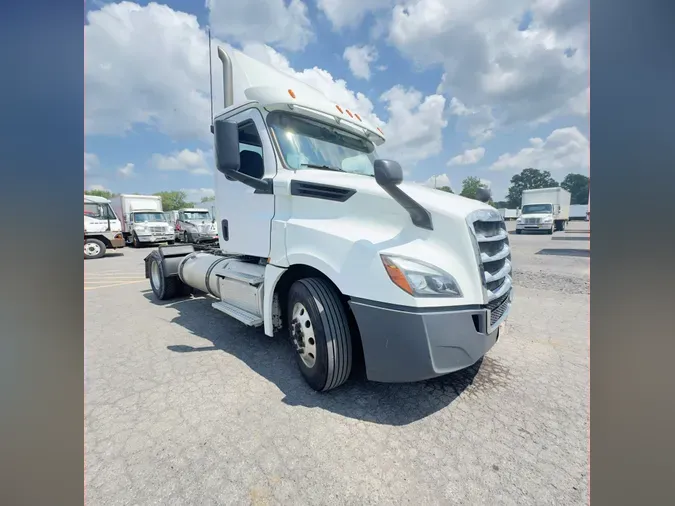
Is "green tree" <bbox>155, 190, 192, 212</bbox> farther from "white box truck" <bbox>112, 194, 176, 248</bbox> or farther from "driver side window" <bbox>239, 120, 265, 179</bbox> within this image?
"driver side window" <bbox>239, 120, 265, 179</bbox>

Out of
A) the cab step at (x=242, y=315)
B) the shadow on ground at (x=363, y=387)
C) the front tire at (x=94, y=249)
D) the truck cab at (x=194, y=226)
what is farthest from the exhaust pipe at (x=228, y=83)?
the truck cab at (x=194, y=226)

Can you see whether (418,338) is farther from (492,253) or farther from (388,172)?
(388,172)

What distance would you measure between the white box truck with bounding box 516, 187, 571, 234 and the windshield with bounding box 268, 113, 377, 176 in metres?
26.7

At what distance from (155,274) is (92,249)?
418 inches

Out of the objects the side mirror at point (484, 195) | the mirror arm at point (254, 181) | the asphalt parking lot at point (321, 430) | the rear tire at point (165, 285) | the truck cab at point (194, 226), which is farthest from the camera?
the truck cab at point (194, 226)

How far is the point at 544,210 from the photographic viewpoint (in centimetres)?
2517

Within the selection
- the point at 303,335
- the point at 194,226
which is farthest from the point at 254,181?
the point at 194,226

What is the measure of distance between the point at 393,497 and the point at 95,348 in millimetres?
3974

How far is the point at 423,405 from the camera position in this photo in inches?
94.7

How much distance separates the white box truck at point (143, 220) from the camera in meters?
19.1

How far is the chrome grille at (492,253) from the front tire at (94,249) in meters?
16.9

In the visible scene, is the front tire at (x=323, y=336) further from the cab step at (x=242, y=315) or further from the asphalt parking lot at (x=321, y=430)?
the cab step at (x=242, y=315)
